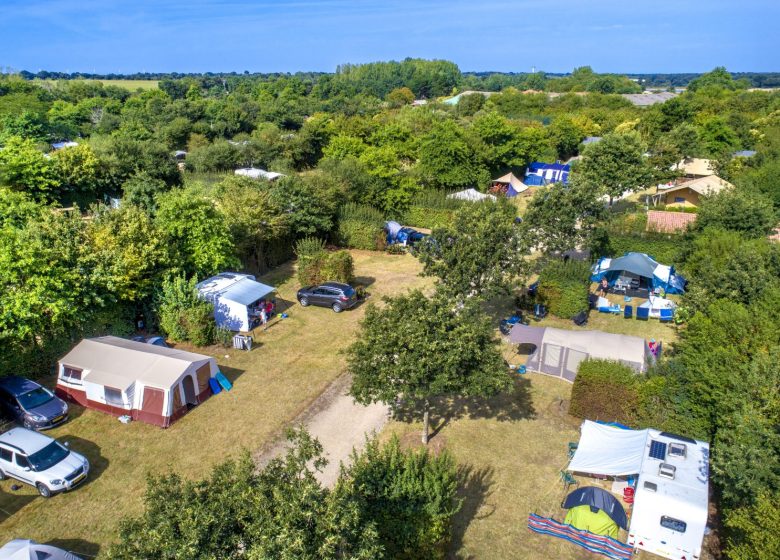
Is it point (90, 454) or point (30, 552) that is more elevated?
point (30, 552)

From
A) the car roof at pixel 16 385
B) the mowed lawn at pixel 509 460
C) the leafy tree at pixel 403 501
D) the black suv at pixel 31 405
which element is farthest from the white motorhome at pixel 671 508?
the car roof at pixel 16 385

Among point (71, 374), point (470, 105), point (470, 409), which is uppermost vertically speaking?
point (470, 105)

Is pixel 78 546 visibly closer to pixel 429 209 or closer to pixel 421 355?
pixel 421 355

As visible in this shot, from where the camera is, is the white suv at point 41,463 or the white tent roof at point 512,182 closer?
the white suv at point 41,463

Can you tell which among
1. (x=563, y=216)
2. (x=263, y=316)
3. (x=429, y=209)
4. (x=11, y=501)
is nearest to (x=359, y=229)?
(x=429, y=209)

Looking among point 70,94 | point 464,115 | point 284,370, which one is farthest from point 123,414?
point 70,94

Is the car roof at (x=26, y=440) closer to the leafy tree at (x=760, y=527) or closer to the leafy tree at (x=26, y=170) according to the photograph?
the leafy tree at (x=760, y=527)

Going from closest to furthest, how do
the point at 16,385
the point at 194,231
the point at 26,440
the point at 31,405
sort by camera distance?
1. the point at 26,440
2. the point at 31,405
3. the point at 16,385
4. the point at 194,231

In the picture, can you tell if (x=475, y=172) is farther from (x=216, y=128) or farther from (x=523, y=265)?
(x=216, y=128)
